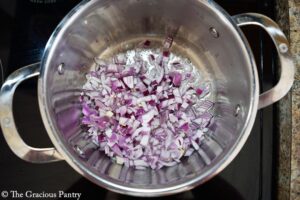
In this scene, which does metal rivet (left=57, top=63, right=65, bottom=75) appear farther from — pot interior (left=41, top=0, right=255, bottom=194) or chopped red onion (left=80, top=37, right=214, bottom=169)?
chopped red onion (left=80, top=37, right=214, bottom=169)

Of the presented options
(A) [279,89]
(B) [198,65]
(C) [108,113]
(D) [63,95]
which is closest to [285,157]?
(A) [279,89]

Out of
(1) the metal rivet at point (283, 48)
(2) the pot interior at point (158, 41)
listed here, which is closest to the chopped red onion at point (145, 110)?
(2) the pot interior at point (158, 41)

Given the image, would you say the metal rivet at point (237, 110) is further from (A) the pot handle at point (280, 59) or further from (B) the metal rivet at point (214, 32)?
(B) the metal rivet at point (214, 32)

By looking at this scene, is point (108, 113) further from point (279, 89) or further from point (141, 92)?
point (279, 89)

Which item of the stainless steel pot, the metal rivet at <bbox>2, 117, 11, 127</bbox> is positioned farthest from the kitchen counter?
the metal rivet at <bbox>2, 117, 11, 127</bbox>

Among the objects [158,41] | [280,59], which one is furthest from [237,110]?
[158,41]
